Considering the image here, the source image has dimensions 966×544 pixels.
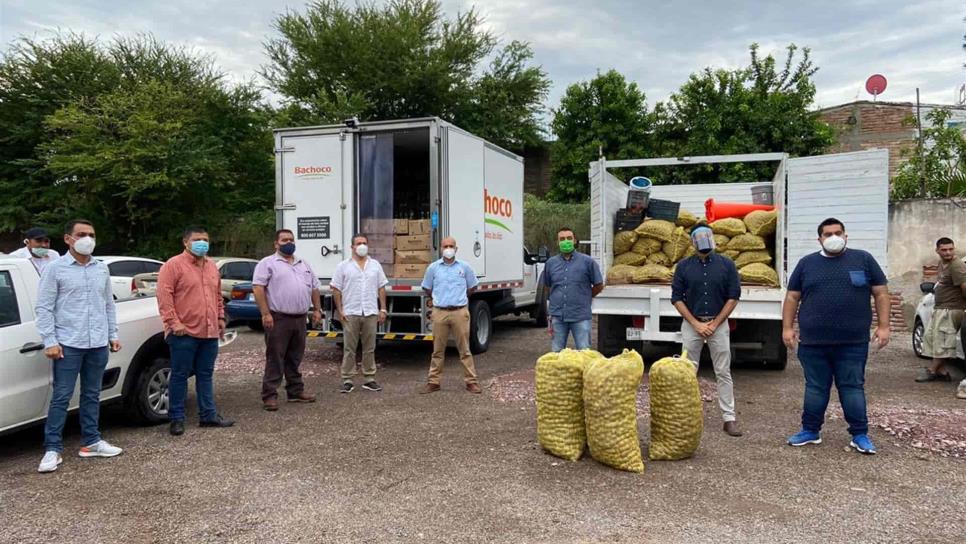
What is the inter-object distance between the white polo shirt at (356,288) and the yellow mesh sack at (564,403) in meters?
2.96

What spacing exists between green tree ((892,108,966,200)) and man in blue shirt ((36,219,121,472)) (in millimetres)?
14279

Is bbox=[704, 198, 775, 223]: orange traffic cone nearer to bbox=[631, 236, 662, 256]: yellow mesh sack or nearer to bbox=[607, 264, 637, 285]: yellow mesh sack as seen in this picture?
bbox=[631, 236, 662, 256]: yellow mesh sack

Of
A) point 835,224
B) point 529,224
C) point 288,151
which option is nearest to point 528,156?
point 529,224

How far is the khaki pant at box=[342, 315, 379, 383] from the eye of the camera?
7.12m

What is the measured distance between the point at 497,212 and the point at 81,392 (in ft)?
21.0

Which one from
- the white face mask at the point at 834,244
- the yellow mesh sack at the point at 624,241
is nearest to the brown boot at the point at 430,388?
the yellow mesh sack at the point at 624,241

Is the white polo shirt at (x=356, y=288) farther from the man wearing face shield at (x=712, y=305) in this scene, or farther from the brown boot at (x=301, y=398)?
the man wearing face shield at (x=712, y=305)

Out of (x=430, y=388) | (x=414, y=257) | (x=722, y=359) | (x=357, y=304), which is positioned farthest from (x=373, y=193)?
(x=722, y=359)

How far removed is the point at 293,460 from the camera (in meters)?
4.85

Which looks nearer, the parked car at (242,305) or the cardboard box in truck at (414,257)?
the cardboard box in truck at (414,257)

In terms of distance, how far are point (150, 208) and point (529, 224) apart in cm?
1194

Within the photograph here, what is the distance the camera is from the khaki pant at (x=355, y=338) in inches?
280

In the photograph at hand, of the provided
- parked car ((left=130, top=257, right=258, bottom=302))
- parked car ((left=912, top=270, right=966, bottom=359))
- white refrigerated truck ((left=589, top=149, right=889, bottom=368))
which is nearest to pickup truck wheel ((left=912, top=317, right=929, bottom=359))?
parked car ((left=912, top=270, right=966, bottom=359))

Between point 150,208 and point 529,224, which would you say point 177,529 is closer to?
point 529,224
